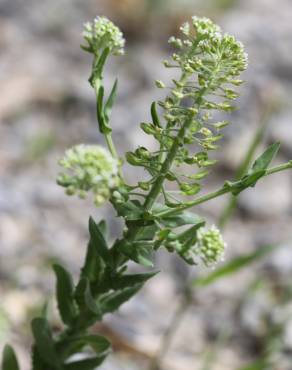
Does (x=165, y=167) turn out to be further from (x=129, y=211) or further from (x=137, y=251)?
(x=137, y=251)

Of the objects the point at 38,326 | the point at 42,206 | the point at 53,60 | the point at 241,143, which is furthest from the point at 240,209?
the point at 38,326

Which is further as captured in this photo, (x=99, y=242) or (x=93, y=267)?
(x=93, y=267)

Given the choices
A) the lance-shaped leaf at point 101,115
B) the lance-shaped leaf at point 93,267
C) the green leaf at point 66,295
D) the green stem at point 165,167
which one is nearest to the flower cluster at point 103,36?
the lance-shaped leaf at point 101,115

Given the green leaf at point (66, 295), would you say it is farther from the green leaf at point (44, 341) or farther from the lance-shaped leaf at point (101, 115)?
the lance-shaped leaf at point (101, 115)

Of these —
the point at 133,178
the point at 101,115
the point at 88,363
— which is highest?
the point at 133,178

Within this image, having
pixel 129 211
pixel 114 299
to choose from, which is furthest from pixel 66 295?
pixel 129 211

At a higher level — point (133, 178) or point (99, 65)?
point (133, 178)

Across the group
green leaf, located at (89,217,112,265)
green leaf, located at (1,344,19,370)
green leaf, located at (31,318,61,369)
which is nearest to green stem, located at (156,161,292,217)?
green leaf, located at (89,217,112,265)
